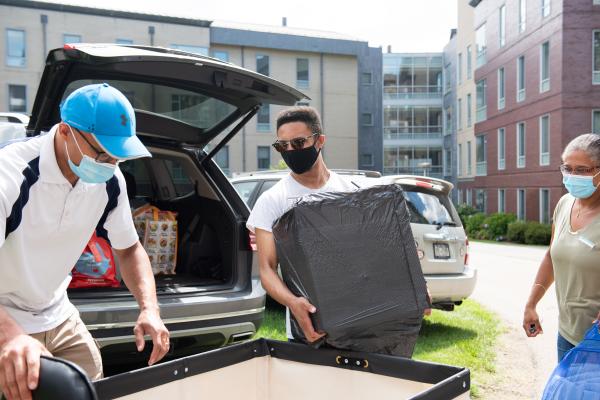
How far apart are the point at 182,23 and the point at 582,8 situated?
879 inches

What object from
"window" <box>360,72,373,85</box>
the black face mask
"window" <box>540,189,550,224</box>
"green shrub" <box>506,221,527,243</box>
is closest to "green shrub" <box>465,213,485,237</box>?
"window" <box>540,189,550,224</box>

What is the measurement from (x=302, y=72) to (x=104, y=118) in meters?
39.2

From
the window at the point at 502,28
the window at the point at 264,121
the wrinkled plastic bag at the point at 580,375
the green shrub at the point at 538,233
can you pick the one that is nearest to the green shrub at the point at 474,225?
the green shrub at the point at 538,233

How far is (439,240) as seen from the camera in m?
6.75

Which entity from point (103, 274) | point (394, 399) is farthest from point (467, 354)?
point (394, 399)

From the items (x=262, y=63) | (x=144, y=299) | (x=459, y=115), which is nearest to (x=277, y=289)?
(x=144, y=299)

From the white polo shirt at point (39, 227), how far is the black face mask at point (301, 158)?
0.89m

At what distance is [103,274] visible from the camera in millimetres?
4000

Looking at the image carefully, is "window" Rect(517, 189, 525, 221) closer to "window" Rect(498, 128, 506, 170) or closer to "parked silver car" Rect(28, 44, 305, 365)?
"window" Rect(498, 128, 506, 170)

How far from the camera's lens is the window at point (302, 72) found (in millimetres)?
40188

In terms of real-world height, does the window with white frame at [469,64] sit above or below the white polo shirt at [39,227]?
above

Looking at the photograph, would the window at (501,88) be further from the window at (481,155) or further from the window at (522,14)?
the window at (481,155)

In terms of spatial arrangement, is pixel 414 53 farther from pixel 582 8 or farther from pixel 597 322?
pixel 597 322

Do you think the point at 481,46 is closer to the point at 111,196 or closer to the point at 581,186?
the point at 581,186
